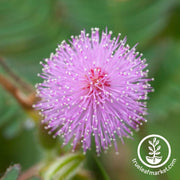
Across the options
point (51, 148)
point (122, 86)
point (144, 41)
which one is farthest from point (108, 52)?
point (144, 41)

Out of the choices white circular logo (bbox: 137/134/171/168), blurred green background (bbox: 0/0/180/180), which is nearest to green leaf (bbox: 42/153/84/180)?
white circular logo (bbox: 137/134/171/168)

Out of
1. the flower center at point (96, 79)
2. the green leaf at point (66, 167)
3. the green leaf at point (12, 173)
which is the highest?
the flower center at point (96, 79)

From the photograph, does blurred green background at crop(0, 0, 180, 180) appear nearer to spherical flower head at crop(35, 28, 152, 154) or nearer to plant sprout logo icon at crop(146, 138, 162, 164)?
plant sprout logo icon at crop(146, 138, 162, 164)

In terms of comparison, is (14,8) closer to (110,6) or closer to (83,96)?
(110,6)

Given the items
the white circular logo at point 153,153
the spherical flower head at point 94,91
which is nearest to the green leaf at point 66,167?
the spherical flower head at point 94,91

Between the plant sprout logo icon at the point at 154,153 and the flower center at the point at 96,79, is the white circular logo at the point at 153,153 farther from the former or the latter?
the flower center at the point at 96,79
